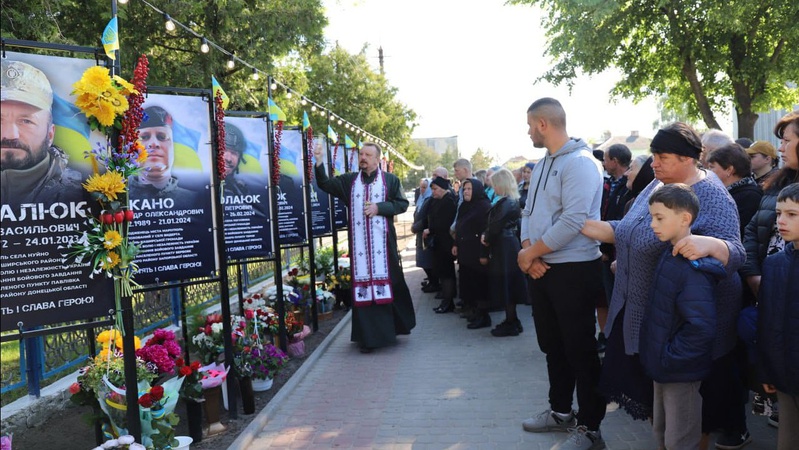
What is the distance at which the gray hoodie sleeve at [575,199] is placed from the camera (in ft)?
13.2

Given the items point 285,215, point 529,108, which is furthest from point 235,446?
point 285,215

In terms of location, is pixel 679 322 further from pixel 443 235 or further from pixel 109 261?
pixel 443 235

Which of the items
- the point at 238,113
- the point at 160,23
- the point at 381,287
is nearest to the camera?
the point at 238,113

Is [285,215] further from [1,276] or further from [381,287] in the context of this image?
[1,276]

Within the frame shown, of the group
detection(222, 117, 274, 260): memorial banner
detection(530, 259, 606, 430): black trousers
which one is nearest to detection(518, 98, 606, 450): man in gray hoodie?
detection(530, 259, 606, 430): black trousers

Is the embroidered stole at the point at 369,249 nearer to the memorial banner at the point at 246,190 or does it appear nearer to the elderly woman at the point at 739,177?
the memorial banner at the point at 246,190

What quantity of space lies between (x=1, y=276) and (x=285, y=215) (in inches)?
197

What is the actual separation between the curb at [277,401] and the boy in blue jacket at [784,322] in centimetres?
341

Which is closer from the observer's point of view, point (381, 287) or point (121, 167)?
point (121, 167)

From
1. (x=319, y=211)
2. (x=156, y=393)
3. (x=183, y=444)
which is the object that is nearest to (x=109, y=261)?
(x=156, y=393)

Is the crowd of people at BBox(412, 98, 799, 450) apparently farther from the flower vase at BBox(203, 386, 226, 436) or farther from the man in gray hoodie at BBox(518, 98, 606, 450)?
the flower vase at BBox(203, 386, 226, 436)

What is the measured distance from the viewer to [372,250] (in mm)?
7742

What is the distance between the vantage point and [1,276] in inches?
130

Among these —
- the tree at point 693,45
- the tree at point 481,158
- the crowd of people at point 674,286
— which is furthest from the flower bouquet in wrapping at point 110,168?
the tree at point 481,158
